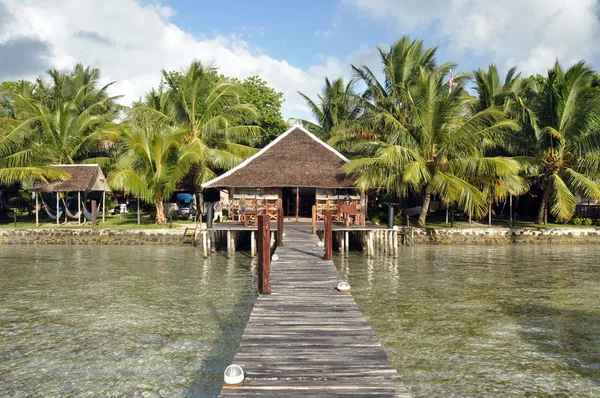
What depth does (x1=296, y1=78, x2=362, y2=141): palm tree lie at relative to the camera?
28766mm

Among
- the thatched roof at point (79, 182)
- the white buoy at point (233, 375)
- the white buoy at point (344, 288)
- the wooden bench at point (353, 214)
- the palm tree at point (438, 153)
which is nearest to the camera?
the white buoy at point (233, 375)

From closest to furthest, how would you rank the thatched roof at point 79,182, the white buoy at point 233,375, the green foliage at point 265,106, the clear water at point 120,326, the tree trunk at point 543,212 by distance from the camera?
the white buoy at point 233,375
the clear water at point 120,326
the thatched roof at point 79,182
the tree trunk at point 543,212
the green foliage at point 265,106

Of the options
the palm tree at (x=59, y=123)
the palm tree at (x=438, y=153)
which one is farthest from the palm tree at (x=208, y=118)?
the palm tree at (x=438, y=153)

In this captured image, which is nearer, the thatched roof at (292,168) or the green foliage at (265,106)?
the thatched roof at (292,168)

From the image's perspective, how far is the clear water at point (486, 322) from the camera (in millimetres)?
6418

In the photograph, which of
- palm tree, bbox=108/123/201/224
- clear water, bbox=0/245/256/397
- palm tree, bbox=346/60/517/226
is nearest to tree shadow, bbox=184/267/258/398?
clear water, bbox=0/245/256/397

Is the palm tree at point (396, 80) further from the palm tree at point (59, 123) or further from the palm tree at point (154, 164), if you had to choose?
the palm tree at point (59, 123)

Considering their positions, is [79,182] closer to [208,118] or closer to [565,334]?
[208,118]

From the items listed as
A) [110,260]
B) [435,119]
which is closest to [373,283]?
[110,260]

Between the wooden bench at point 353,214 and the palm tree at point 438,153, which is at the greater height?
the palm tree at point 438,153

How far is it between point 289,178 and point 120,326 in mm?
12204

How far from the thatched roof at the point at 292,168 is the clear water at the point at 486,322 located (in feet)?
16.3

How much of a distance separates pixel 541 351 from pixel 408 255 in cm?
1039

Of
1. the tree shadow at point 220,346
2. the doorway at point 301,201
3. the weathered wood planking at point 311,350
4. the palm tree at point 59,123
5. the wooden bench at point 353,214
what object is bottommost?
the tree shadow at point 220,346
